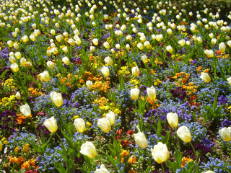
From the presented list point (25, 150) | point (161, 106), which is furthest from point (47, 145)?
point (161, 106)

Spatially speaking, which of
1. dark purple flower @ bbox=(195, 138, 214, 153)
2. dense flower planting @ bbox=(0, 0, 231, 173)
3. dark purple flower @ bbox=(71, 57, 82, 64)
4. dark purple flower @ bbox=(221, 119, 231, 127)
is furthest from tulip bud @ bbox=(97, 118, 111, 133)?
dark purple flower @ bbox=(71, 57, 82, 64)

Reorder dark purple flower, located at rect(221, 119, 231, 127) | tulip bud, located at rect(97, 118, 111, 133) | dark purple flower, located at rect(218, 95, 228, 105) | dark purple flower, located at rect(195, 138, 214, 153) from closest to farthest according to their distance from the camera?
tulip bud, located at rect(97, 118, 111, 133) → dark purple flower, located at rect(195, 138, 214, 153) → dark purple flower, located at rect(221, 119, 231, 127) → dark purple flower, located at rect(218, 95, 228, 105)

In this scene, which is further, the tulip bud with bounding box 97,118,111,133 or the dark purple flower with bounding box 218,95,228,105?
the dark purple flower with bounding box 218,95,228,105

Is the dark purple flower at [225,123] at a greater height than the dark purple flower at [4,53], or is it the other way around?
the dark purple flower at [4,53]

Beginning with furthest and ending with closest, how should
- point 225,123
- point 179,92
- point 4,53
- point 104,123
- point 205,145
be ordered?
point 4,53
point 179,92
point 225,123
point 205,145
point 104,123

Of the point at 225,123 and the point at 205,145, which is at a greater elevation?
the point at 225,123

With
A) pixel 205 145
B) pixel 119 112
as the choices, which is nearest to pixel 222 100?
pixel 205 145

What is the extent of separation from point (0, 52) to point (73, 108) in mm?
3844

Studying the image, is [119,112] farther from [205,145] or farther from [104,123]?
[205,145]

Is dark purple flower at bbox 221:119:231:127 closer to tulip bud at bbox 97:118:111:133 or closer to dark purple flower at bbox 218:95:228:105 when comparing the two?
dark purple flower at bbox 218:95:228:105

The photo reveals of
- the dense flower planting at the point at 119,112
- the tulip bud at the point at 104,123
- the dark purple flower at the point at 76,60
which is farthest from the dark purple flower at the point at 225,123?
the dark purple flower at the point at 76,60

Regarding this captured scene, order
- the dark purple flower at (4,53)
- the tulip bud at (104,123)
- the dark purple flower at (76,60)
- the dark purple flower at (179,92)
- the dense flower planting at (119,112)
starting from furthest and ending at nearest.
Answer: the dark purple flower at (4,53)
the dark purple flower at (76,60)
the dark purple flower at (179,92)
the dense flower planting at (119,112)
the tulip bud at (104,123)

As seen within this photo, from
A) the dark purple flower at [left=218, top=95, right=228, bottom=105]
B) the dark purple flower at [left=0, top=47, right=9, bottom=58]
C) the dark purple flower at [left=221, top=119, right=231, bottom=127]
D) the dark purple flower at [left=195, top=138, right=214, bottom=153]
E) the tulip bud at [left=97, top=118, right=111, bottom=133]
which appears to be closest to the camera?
the tulip bud at [left=97, top=118, right=111, bottom=133]

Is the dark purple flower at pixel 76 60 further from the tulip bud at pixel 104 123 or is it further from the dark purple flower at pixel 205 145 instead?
the dark purple flower at pixel 205 145
